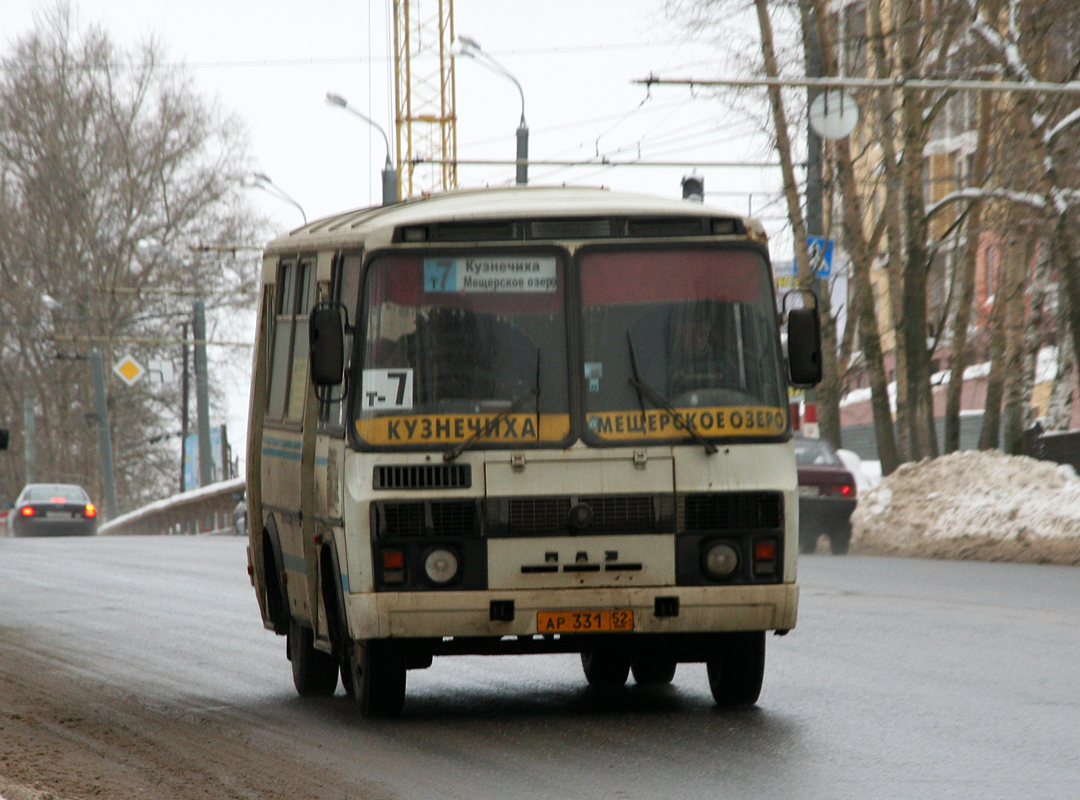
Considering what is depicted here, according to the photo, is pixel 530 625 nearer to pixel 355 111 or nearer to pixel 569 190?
pixel 569 190

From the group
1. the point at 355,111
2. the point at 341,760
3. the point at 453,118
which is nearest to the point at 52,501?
the point at 355,111

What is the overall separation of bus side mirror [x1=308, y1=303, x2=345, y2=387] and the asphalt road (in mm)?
1685

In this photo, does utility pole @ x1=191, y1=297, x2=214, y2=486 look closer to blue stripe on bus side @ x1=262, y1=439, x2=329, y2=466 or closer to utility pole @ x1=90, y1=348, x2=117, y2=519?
utility pole @ x1=90, y1=348, x2=117, y2=519

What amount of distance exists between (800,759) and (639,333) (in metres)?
2.28

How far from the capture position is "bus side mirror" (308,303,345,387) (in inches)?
362

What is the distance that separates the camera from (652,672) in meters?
11.4

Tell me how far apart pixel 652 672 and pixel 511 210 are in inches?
124

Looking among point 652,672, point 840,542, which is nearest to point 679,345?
point 652,672

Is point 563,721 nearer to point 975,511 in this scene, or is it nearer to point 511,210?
point 511,210

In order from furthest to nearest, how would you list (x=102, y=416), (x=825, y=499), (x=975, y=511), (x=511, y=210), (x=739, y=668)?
(x=102, y=416) → (x=975, y=511) → (x=825, y=499) → (x=739, y=668) → (x=511, y=210)

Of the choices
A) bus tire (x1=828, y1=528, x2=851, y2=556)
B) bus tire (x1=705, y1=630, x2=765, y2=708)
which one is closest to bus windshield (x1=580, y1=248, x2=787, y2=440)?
bus tire (x1=705, y1=630, x2=765, y2=708)

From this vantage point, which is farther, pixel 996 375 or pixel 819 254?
pixel 996 375

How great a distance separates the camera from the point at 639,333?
9.47 metres

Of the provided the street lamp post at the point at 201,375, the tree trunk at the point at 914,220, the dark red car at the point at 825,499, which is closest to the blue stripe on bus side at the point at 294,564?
the dark red car at the point at 825,499
